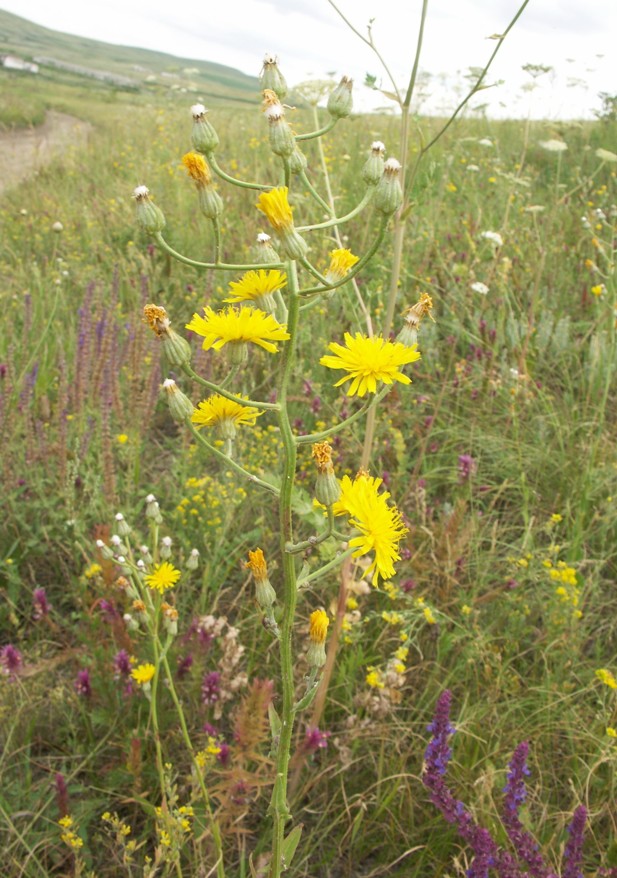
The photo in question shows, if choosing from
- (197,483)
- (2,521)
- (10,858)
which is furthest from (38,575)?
(10,858)

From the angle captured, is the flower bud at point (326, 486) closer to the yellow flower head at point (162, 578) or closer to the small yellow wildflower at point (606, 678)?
the yellow flower head at point (162, 578)

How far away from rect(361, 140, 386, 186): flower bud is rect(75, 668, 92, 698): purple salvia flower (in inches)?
58.3

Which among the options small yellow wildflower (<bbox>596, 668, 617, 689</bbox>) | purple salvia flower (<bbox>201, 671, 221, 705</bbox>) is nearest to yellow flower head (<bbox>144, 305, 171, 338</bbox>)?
purple salvia flower (<bbox>201, 671, 221, 705</bbox>)

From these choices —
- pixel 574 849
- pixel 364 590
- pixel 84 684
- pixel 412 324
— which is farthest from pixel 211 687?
pixel 412 324

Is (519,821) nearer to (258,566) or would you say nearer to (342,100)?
(258,566)

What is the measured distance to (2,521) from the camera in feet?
8.00

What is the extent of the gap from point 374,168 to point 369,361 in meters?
0.30

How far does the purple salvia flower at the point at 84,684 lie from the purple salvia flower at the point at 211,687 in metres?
0.32

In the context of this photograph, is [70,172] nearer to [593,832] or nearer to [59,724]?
[59,724]

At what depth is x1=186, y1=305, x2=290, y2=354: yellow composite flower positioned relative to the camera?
92 centimetres

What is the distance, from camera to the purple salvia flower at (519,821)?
1.31m

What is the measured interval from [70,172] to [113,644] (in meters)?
6.04

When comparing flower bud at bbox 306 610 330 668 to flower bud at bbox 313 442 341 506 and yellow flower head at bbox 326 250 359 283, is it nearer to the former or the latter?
flower bud at bbox 313 442 341 506

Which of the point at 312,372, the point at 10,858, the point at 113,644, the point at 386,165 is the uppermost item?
the point at 386,165
